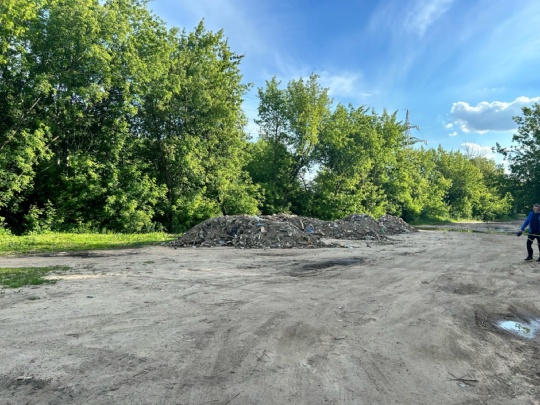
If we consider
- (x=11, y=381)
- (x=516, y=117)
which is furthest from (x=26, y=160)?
(x=516, y=117)

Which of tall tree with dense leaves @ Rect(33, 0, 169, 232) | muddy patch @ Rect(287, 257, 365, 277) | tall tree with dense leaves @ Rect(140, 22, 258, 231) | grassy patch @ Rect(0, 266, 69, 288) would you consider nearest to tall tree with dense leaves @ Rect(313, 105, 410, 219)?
tall tree with dense leaves @ Rect(140, 22, 258, 231)

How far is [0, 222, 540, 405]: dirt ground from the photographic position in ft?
10.8

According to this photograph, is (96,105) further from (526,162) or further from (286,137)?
(526,162)

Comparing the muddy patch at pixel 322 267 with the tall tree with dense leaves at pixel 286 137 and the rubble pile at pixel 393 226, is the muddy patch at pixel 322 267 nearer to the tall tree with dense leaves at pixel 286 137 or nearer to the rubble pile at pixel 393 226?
the rubble pile at pixel 393 226

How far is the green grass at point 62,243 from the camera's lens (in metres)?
13.8

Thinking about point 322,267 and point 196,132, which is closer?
point 322,267

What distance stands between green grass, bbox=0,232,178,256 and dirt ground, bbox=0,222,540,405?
6.30 metres

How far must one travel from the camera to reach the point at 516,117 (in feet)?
122

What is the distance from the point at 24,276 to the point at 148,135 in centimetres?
1852

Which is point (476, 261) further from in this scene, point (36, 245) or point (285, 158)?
point (285, 158)

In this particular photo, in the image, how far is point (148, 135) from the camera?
2538 cm

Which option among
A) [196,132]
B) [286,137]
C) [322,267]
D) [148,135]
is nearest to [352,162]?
[286,137]

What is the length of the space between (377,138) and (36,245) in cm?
3440

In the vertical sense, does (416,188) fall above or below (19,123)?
below
